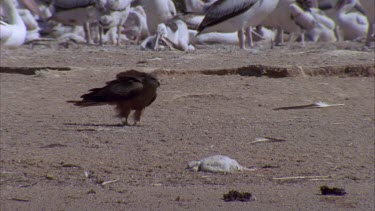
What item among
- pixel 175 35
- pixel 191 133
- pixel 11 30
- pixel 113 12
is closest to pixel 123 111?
pixel 191 133

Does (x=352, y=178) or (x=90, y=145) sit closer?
(x=352, y=178)

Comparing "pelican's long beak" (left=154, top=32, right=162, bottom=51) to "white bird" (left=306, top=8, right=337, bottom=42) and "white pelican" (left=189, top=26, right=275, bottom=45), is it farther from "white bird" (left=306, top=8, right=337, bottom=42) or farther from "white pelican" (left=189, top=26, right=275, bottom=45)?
"white bird" (left=306, top=8, right=337, bottom=42)

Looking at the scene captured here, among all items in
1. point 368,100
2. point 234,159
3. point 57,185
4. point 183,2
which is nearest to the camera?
point 57,185

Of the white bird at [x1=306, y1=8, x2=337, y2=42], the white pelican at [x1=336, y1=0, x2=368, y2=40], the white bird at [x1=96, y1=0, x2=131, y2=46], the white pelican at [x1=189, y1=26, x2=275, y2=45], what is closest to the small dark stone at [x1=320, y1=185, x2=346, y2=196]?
the white pelican at [x1=189, y1=26, x2=275, y2=45]

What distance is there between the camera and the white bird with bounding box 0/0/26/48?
14078mm

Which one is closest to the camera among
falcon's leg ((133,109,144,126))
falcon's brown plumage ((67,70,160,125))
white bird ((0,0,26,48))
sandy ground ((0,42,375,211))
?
sandy ground ((0,42,375,211))

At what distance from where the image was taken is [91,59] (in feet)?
42.1

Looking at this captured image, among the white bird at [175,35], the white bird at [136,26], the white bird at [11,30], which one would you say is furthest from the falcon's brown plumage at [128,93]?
the white bird at [136,26]

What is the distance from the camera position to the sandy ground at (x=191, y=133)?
6777 millimetres

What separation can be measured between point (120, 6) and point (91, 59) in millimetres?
4863

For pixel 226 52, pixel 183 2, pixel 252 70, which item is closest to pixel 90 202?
pixel 252 70

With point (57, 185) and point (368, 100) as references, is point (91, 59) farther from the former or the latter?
point (57, 185)

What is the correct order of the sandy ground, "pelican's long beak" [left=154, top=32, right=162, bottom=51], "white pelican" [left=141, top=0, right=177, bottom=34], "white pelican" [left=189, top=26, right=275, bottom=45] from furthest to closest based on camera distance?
1. "white pelican" [left=141, top=0, right=177, bottom=34]
2. "white pelican" [left=189, top=26, right=275, bottom=45]
3. "pelican's long beak" [left=154, top=32, right=162, bottom=51]
4. the sandy ground

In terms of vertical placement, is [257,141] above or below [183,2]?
above
